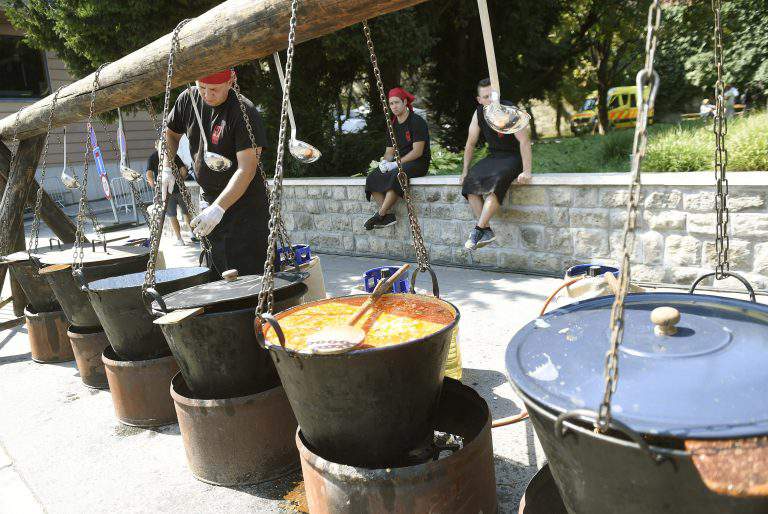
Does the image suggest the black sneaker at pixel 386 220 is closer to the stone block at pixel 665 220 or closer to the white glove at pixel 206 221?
the stone block at pixel 665 220

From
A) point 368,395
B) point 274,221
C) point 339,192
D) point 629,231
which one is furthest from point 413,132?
point 629,231

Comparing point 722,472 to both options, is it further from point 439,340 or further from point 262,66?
point 262,66

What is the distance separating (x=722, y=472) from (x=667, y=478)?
124 mm

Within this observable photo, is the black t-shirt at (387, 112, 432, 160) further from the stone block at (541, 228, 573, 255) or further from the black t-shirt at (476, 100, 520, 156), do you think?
the stone block at (541, 228, 573, 255)

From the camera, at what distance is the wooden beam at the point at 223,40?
269 centimetres

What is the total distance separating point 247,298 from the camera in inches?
112

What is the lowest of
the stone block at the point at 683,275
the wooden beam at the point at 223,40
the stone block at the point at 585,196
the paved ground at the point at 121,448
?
the paved ground at the point at 121,448

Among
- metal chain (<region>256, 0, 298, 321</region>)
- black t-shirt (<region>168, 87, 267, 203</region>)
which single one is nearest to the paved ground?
metal chain (<region>256, 0, 298, 321</region>)

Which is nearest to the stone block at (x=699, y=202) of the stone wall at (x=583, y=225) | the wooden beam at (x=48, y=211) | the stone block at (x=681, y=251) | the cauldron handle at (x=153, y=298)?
the stone wall at (x=583, y=225)

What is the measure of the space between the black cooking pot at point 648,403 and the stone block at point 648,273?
3.81m

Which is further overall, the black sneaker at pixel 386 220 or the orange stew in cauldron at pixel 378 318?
the black sneaker at pixel 386 220

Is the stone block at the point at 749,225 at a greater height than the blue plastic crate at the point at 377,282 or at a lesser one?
lesser

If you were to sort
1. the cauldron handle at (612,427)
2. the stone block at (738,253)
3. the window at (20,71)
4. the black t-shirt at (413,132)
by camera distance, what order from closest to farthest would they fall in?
the cauldron handle at (612,427), the stone block at (738,253), the black t-shirt at (413,132), the window at (20,71)

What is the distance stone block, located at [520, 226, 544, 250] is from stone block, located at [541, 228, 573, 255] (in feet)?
0.18
